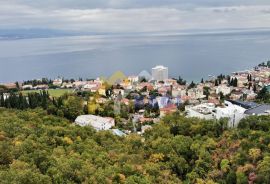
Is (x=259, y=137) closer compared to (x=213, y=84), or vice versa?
(x=259, y=137)

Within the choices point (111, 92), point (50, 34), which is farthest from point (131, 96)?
point (50, 34)

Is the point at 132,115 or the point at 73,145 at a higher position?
the point at 73,145

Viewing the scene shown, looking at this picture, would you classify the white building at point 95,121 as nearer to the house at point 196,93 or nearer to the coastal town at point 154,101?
the coastal town at point 154,101

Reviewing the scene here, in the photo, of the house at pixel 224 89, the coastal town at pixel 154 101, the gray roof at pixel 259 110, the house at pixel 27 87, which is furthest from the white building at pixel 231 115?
the house at pixel 27 87

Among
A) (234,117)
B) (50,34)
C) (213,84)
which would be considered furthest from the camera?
(50,34)

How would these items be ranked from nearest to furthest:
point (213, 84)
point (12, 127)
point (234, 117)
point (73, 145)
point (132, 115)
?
point (73, 145)
point (12, 127)
point (234, 117)
point (132, 115)
point (213, 84)

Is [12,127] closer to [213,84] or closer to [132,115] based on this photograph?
[132,115]

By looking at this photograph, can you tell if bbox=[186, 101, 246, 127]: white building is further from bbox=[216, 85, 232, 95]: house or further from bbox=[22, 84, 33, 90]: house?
bbox=[22, 84, 33, 90]: house

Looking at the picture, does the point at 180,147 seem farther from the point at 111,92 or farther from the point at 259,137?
the point at 111,92
